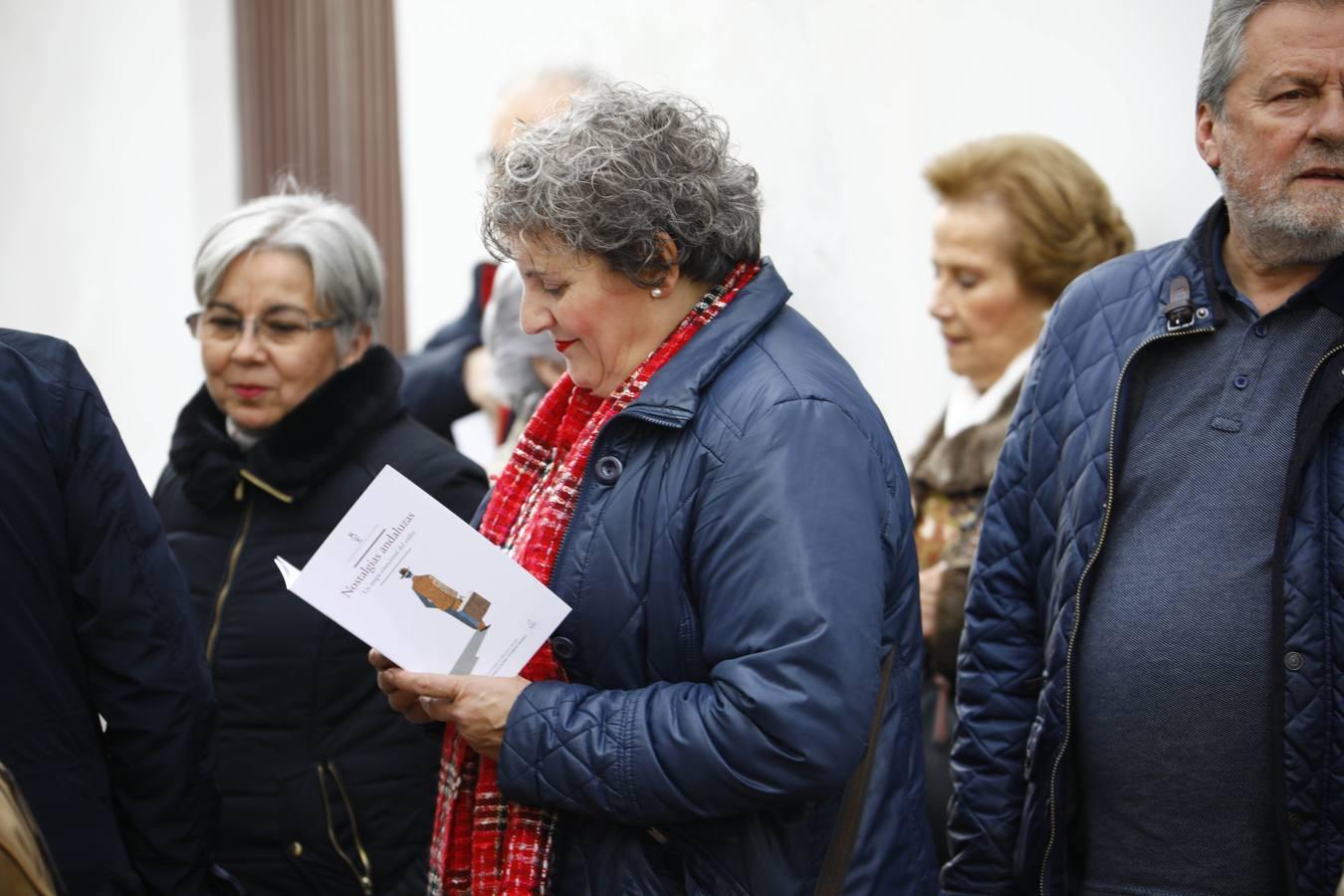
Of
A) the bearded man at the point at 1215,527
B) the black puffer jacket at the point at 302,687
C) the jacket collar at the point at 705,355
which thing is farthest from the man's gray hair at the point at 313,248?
the bearded man at the point at 1215,527

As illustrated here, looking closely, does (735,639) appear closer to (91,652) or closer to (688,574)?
(688,574)

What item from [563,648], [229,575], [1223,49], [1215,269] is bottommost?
[229,575]

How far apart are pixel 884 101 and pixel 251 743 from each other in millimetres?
2329

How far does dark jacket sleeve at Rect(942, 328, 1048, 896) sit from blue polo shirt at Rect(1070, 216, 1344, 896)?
0.62ft

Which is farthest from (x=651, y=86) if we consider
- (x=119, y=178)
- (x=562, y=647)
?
(x=119, y=178)

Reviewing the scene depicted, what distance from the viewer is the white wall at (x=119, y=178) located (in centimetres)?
673

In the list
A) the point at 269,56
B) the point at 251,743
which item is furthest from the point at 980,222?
the point at 269,56

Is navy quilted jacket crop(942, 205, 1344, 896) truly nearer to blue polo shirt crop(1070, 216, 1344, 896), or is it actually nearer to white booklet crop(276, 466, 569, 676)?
blue polo shirt crop(1070, 216, 1344, 896)

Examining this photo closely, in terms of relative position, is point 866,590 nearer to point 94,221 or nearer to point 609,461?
point 609,461

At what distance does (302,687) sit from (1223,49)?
1987 millimetres

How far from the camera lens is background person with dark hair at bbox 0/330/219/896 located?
2.33 m

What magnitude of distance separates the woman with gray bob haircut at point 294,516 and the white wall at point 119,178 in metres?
3.70

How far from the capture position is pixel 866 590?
80.4 inches

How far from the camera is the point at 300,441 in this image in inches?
121
